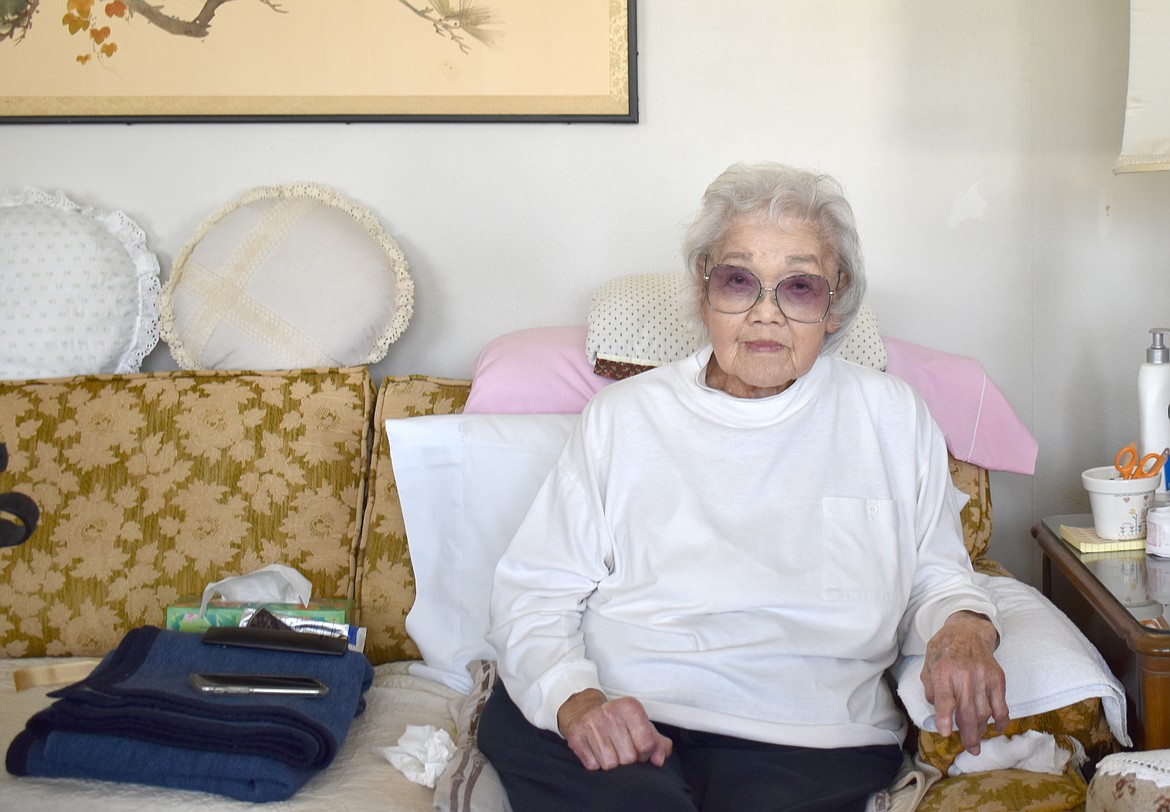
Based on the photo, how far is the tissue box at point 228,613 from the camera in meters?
1.86

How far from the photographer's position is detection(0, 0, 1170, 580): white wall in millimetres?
2316

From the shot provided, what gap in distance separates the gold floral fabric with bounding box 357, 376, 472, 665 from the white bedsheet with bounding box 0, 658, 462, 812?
179mm

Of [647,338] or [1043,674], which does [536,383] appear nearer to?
[647,338]

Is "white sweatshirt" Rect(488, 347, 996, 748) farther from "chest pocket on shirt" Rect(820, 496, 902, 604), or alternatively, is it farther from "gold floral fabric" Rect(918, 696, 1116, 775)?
"gold floral fabric" Rect(918, 696, 1116, 775)

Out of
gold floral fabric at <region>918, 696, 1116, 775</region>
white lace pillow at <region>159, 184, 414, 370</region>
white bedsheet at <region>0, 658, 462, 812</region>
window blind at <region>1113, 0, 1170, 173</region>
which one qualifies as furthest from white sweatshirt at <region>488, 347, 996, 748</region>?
white lace pillow at <region>159, 184, 414, 370</region>

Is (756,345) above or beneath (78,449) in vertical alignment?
above

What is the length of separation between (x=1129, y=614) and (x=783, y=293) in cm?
65

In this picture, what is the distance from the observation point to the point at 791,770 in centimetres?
142

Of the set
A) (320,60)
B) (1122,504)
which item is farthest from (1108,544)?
(320,60)

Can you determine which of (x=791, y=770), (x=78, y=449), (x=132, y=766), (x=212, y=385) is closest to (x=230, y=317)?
(x=212, y=385)

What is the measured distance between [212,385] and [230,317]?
168 mm

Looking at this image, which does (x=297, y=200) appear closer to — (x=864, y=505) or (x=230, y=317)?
(x=230, y=317)

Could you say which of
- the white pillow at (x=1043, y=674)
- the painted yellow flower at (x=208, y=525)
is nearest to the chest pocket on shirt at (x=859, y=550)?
the white pillow at (x=1043, y=674)

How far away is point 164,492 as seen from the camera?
6.58 feet
